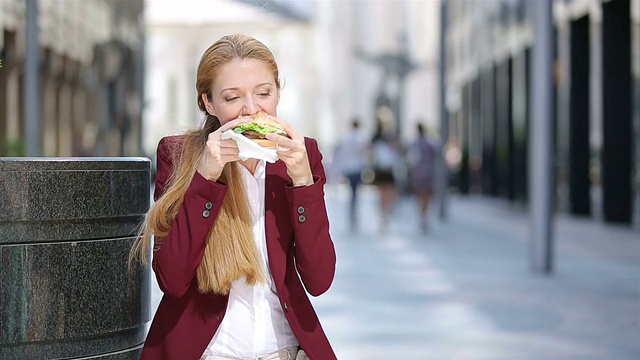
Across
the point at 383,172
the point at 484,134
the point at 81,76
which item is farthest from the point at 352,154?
the point at 484,134

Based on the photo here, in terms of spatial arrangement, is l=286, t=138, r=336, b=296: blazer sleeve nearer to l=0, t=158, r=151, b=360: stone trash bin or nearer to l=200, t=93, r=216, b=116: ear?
l=200, t=93, r=216, b=116: ear

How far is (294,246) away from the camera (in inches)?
123

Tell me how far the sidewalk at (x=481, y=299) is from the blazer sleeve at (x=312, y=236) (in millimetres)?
4588

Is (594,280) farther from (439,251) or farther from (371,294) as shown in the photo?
(439,251)

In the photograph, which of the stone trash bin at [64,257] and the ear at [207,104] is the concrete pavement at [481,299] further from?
the ear at [207,104]

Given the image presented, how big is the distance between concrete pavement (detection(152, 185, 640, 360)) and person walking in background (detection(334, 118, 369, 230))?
4.80ft

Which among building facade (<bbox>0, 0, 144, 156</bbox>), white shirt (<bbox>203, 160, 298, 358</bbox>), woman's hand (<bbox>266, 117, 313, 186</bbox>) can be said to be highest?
building facade (<bbox>0, 0, 144, 156</bbox>)

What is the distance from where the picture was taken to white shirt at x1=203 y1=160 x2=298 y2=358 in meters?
3.03

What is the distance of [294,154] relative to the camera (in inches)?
117

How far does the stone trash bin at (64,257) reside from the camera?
11.3ft

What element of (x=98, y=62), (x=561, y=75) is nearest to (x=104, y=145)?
(x=98, y=62)

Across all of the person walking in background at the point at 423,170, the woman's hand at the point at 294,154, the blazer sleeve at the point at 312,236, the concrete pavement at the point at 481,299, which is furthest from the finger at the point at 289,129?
the person walking in background at the point at 423,170

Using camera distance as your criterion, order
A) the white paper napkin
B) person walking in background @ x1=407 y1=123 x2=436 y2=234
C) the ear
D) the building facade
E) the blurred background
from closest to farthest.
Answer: the white paper napkin → the ear → the blurred background → the building facade → person walking in background @ x1=407 y1=123 x2=436 y2=234

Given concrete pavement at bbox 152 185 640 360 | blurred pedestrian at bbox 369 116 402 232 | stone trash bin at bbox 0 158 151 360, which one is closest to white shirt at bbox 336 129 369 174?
blurred pedestrian at bbox 369 116 402 232
